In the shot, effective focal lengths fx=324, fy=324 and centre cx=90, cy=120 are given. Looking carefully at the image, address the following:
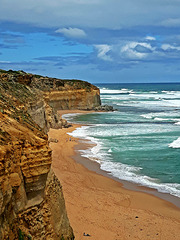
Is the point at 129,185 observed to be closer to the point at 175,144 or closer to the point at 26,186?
the point at 26,186

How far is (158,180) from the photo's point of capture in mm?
18188

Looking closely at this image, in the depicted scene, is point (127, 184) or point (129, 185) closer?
point (129, 185)

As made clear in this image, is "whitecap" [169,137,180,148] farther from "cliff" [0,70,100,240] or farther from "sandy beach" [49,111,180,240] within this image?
"cliff" [0,70,100,240]

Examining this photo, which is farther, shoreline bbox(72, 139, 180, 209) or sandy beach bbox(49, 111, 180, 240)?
shoreline bbox(72, 139, 180, 209)

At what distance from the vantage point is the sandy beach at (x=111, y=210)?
11.8 metres

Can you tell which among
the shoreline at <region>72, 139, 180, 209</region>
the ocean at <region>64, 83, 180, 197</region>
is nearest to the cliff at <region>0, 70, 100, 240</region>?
the shoreline at <region>72, 139, 180, 209</region>

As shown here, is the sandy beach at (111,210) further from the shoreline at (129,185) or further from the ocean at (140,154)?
the ocean at (140,154)

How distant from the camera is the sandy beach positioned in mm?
11836

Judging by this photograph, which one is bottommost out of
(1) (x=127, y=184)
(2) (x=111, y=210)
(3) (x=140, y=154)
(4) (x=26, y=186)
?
(2) (x=111, y=210)

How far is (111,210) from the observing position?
45.6 feet

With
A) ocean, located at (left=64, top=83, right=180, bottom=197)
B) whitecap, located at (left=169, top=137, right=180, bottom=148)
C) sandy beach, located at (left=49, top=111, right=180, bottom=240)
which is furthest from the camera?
whitecap, located at (left=169, top=137, right=180, bottom=148)

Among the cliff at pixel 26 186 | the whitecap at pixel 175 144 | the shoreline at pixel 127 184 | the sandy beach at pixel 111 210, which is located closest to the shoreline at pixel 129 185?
the shoreline at pixel 127 184

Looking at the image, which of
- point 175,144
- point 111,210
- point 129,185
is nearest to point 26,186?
point 111,210

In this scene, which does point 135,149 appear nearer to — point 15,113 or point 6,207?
point 15,113
